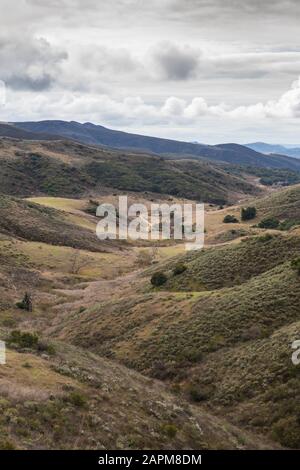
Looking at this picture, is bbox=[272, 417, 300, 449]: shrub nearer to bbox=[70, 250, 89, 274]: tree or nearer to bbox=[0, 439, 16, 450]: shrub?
bbox=[0, 439, 16, 450]: shrub

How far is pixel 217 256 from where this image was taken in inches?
1928

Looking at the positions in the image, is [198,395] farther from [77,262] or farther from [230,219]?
[230,219]

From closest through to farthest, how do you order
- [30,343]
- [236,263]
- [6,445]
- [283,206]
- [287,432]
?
[6,445] → [287,432] → [30,343] → [236,263] → [283,206]

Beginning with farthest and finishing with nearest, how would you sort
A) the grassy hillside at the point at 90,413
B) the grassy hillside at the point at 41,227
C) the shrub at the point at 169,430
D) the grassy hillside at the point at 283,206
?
the grassy hillside at the point at 283,206
the grassy hillside at the point at 41,227
the shrub at the point at 169,430
the grassy hillside at the point at 90,413

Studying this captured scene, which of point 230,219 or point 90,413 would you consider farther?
point 230,219

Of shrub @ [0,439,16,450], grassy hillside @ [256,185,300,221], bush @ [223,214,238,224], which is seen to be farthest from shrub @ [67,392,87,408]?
bush @ [223,214,238,224]

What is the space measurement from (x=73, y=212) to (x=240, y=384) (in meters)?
99.2

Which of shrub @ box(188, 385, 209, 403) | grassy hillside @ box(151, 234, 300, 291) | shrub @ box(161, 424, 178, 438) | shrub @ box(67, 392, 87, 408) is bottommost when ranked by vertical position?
shrub @ box(188, 385, 209, 403)

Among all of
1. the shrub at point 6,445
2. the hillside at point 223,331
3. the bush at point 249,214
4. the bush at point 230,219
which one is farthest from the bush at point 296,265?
the bush at point 230,219

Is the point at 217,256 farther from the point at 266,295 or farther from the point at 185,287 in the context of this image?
the point at 266,295

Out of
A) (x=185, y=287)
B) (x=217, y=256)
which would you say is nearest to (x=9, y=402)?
(x=185, y=287)

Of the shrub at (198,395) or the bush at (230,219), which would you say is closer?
the shrub at (198,395)

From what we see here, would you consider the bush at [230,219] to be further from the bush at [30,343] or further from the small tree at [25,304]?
the bush at [30,343]

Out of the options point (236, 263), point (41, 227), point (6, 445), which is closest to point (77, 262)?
point (41, 227)
